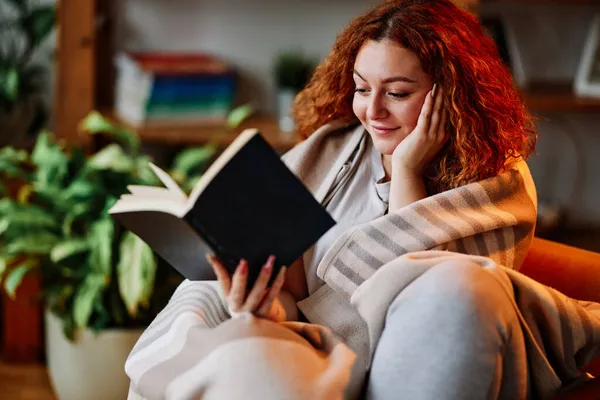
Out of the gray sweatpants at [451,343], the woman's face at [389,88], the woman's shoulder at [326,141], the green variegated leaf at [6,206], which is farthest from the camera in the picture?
the green variegated leaf at [6,206]

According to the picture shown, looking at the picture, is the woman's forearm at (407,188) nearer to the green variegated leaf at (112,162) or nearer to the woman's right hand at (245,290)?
the woman's right hand at (245,290)

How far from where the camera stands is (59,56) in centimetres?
277

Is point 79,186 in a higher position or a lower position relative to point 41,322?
higher

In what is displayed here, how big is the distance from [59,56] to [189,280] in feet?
4.59

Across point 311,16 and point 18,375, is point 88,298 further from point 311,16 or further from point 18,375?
point 311,16

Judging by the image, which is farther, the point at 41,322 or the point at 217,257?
the point at 41,322

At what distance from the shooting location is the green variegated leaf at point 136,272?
2326 millimetres

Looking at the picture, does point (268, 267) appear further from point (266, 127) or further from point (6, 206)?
point (266, 127)

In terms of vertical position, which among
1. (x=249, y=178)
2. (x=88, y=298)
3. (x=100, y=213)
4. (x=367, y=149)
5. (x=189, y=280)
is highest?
(x=249, y=178)

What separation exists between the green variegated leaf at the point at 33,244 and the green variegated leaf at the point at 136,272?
218 mm

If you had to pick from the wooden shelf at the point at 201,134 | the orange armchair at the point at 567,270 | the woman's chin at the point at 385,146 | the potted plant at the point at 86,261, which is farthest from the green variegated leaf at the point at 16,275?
the orange armchair at the point at 567,270

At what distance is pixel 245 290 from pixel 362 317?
0.67ft

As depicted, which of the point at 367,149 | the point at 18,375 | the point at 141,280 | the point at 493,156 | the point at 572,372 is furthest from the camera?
the point at 18,375

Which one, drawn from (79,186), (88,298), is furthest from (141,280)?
(79,186)
